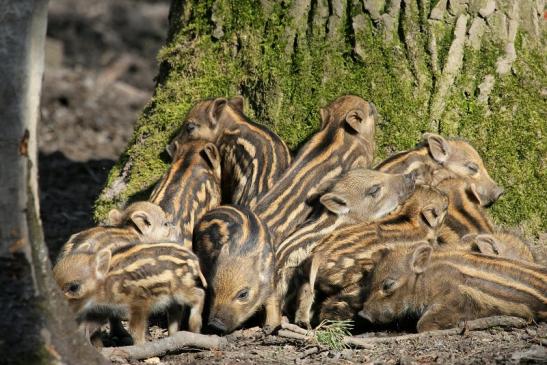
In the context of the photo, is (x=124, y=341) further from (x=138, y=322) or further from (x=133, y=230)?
(x=133, y=230)

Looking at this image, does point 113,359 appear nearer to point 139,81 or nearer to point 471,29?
point 471,29

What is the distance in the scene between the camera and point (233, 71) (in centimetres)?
688

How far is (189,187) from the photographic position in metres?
6.17

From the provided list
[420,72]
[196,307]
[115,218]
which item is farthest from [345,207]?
[115,218]

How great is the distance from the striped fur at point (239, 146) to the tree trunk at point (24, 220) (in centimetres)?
230

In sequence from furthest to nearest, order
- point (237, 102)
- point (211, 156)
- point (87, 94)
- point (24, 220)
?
point (87, 94)
point (237, 102)
point (211, 156)
point (24, 220)

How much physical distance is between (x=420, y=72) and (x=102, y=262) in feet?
8.76

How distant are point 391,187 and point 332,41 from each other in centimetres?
116

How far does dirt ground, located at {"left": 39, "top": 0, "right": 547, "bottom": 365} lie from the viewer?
4.91 meters

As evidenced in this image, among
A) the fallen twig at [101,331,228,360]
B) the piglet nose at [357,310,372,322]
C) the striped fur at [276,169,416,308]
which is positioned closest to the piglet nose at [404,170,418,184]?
the striped fur at [276,169,416,308]

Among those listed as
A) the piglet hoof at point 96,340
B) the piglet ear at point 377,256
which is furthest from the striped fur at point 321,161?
the piglet hoof at point 96,340

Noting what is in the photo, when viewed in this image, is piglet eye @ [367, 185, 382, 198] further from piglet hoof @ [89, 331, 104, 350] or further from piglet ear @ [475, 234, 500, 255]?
piglet hoof @ [89, 331, 104, 350]

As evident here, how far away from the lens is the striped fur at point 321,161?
19.5ft

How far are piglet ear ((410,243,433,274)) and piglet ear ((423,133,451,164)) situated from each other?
1.03 m
